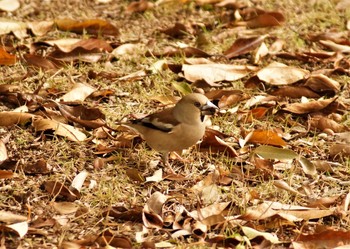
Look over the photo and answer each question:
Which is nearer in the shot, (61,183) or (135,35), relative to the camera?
(61,183)

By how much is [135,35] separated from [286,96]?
1.82 meters

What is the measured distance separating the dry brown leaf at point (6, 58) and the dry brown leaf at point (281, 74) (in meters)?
2.08

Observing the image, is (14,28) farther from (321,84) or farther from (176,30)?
(321,84)

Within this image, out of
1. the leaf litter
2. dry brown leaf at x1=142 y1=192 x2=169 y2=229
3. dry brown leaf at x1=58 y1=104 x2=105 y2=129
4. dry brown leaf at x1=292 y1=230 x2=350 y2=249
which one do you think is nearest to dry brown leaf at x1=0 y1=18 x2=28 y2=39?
the leaf litter

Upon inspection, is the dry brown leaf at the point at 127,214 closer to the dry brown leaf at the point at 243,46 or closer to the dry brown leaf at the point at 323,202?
→ the dry brown leaf at the point at 323,202

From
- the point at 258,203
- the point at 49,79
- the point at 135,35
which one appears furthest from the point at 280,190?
the point at 135,35

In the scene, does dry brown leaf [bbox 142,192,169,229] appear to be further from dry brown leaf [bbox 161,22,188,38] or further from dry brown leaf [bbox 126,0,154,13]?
dry brown leaf [bbox 126,0,154,13]

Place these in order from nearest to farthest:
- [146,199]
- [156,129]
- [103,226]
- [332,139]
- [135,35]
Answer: [103,226], [146,199], [156,129], [332,139], [135,35]

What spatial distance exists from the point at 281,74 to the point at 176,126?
5.34ft

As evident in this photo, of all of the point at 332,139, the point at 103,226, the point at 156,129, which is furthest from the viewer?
the point at 332,139

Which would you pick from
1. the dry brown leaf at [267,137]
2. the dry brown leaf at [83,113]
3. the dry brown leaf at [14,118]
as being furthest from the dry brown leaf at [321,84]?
the dry brown leaf at [14,118]

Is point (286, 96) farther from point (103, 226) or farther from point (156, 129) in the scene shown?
point (103, 226)

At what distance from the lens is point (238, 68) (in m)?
6.81

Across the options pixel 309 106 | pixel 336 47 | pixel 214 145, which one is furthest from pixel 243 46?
pixel 214 145
